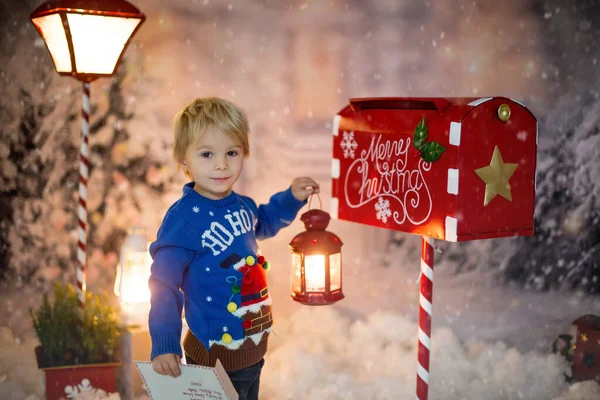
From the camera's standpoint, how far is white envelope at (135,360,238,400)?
2.33 meters

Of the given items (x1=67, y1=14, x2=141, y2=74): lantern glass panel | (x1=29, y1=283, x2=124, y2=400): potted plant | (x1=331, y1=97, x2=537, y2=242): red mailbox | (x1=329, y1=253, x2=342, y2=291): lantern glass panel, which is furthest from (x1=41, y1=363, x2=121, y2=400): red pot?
(x1=331, y1=97, x2=537, y2=242): red mailbox

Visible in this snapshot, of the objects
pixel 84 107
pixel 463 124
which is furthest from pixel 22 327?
pixel 463 124

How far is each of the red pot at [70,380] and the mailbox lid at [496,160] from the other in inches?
89.9

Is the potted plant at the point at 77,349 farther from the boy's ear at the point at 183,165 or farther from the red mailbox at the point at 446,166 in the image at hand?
the red mailbox at the point at 446,166

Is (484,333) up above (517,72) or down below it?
below

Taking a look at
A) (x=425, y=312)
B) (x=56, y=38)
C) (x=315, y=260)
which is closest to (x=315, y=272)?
(x=315, y=260)

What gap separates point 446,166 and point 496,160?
215 millimetres

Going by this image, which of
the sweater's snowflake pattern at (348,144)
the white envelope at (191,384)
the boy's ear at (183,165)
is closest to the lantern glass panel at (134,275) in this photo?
the boy's ear at (183,165)

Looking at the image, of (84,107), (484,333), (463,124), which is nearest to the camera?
(463,124)

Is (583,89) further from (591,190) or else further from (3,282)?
(3,282)

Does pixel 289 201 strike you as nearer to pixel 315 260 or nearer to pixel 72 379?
pixel 315 260

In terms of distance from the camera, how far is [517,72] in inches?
186

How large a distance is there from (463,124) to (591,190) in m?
2.58

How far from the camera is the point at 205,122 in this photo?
2.64 meters
